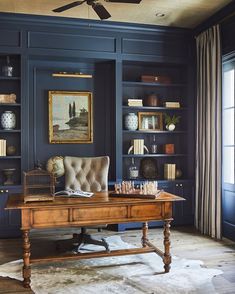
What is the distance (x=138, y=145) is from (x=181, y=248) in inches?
67.9

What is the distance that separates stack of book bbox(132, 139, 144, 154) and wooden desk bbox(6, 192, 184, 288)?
1846 mm

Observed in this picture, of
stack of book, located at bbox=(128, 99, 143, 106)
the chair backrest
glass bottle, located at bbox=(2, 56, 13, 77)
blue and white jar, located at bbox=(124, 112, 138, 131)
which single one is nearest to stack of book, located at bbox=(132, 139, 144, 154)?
blue and white jar, located at bbox=(124, 112, 138, 131)

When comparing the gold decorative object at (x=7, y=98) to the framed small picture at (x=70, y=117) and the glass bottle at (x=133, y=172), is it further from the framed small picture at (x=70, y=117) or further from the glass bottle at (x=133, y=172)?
the glass bottle at (x=133, y=172)

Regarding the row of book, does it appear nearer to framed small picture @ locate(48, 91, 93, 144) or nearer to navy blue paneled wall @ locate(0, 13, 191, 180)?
navy blue paneled wall @ locate(0, 13, 191, 180)

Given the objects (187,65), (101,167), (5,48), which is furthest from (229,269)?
(5,48)

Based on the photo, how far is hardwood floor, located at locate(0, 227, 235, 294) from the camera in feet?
10.0

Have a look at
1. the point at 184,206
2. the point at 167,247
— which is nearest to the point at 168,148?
the point at 184,206

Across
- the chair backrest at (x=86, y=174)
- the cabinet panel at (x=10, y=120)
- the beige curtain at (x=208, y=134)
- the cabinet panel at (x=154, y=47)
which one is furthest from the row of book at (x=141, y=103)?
the cabinet panel at (x=10, y=120)

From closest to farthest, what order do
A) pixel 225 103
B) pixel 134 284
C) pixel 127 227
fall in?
1. pixel 134 284
2. pixel 225 103
3. pixel 127 227

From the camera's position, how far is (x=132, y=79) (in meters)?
5.45

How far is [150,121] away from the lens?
5406mm

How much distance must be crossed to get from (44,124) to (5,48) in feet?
3.85

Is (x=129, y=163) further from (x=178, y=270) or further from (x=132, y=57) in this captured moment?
(x=178, y=270)

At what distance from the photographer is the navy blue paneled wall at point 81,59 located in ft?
15.6
